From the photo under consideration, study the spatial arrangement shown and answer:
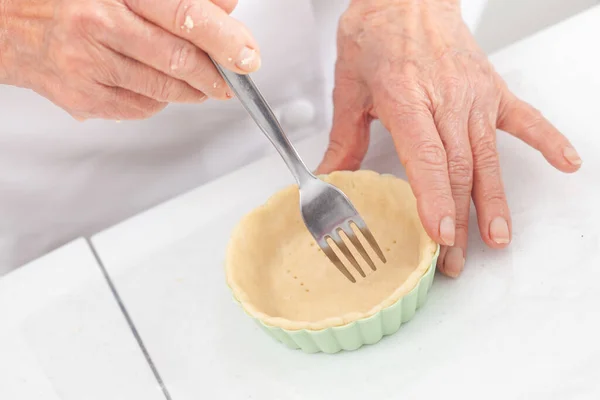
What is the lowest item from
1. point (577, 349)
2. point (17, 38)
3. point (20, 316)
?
point (577, 349)

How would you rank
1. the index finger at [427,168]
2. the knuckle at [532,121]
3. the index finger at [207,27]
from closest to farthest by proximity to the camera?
1. the index finger at [207,27]
2. the index finger at [427,168]
3. the knuckle at [532,121]

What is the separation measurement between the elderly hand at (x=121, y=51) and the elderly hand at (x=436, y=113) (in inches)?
9.4

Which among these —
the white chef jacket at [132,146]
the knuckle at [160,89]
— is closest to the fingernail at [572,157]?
the white chef jacket at [132,146]

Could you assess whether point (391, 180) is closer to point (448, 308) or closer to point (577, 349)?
point (448, 308)

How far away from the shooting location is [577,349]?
0.60 meters

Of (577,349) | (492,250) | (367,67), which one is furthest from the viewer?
(367,67)

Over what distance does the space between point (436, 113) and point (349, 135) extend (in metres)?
0.13

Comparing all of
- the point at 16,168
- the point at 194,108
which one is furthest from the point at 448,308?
the point at 16,168

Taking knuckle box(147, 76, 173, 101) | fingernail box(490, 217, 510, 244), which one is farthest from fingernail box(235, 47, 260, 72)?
fingernail box(490, 217, 510, 244)

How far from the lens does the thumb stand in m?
0.82

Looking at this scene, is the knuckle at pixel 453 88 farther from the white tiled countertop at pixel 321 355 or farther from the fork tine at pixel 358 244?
the fork tine at pixel 358 244

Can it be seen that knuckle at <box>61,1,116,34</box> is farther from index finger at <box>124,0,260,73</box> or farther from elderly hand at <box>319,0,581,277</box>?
elderly hand at <box>319,0,581,277</box>

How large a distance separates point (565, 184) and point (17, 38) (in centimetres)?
67

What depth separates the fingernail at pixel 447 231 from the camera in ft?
2.10
